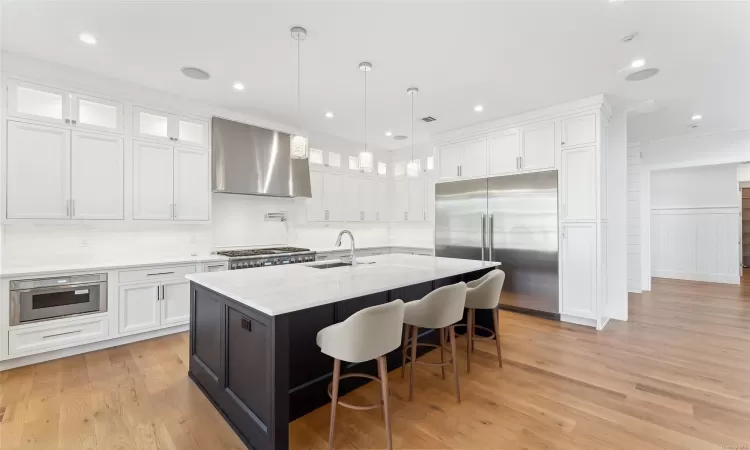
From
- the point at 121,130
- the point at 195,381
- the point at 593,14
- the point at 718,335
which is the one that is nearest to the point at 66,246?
the point at 121,130

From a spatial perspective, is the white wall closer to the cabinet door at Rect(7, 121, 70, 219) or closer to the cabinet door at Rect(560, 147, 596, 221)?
the cabinet door at Rect(560, 147, 596, 221)

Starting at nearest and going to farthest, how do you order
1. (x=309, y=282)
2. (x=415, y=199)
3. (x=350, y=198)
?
(x=309, y=282) < (x=350, y=198) < (x=415, y=199)

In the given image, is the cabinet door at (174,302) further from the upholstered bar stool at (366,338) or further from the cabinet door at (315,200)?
the upholstered bar stool at (366,338)

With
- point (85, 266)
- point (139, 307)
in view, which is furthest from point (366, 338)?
point (85, 266)

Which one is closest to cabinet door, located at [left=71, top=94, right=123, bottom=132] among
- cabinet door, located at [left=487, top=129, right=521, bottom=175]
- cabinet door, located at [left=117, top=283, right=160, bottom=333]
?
cabinet door, located at [left=117, top=283, right=160, bottom=333]

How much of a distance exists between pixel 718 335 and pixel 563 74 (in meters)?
3.44

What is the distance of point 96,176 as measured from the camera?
3420mm

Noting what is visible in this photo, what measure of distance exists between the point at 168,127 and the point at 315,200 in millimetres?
2314

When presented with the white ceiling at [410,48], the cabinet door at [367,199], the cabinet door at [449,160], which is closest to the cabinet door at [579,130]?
the white ceiling at [410,48]

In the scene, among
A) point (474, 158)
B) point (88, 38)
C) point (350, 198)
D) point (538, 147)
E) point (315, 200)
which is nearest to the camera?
point (88, 38)

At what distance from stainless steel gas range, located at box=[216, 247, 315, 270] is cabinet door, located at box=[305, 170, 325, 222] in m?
0.89

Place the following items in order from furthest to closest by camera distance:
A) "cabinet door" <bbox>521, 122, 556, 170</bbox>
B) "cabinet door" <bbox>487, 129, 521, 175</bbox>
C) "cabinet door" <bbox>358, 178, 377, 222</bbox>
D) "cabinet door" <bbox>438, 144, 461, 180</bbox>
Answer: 1. "cabinet door" <bbox>358, 178, 377, 222</bbox>
2. "cabinet door" <bbox>438, 144, 461, 180</bbox>
3. "cabinet door" <bbox>487, 129, 521, 175</bbox>
4. "cabinet door" <bbox>521, 122, 556, 170</bbox>

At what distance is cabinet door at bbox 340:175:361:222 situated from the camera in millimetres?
5973

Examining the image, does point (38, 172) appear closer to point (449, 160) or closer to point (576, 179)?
point (449, 160)
